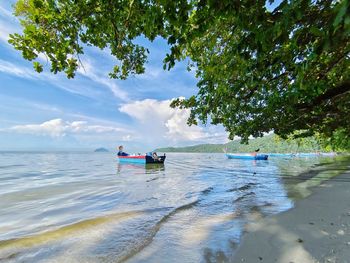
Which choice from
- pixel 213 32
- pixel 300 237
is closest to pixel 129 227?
pixel 300 237

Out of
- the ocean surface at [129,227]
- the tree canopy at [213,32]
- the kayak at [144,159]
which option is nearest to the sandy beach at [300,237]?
the ocean surface at [129,227]

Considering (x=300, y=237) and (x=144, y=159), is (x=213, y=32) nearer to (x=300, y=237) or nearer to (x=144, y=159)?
(x=300, y=237)

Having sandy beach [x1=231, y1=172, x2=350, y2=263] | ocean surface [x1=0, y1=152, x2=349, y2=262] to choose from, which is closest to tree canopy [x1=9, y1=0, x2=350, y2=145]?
sandy beach [x1=231, y1=172, x2=350, y2=263]

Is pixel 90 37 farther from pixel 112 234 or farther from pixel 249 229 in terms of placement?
pixel 249 229

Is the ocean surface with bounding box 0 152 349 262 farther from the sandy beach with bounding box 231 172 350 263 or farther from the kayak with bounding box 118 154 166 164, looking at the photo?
the kayak with bounding box 118 154 166 164

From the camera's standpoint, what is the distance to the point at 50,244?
21.2 feet

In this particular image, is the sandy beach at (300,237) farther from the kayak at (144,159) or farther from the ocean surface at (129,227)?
the kayak at (144,159)

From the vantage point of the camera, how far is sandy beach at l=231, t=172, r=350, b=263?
4508 mm

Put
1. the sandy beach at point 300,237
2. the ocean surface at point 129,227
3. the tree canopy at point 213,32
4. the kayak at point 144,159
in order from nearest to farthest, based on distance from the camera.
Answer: the tree canopy at point 213,32 < the sandy beach at point 300,237 < the ocean surface at point 129,227 < the kayak at point 144,159

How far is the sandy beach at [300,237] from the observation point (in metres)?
4.51

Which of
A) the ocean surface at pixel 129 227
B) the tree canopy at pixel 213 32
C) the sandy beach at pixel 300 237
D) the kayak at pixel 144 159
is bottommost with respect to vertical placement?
the ocean surface at pixel 129 227

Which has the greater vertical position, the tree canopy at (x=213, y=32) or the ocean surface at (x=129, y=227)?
the tree canopy at (x=213, y=32)

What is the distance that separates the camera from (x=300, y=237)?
5.54 m

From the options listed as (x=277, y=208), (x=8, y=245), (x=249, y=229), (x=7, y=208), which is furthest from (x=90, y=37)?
(x=7, y=208)
